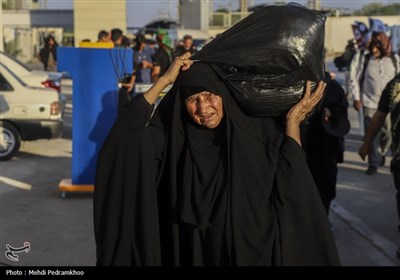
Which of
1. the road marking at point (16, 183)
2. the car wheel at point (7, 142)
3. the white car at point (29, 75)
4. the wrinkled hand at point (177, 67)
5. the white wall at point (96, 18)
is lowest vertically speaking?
the road marking at point (16, 183)

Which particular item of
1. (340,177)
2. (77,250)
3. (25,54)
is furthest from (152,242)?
(25,54)

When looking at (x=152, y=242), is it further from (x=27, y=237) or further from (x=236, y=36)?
(x=27, y=237)

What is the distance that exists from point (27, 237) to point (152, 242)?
149 inches

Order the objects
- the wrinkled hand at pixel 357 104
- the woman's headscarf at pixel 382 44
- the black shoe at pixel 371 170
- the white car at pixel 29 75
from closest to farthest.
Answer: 1. the woman's headscarf at pixel 382 44
2. the black shoe at pixel 371 170
3. the wrinkled hand at pixel 357 104
4. the white car at pixel 29 75

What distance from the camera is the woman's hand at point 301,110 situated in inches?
108

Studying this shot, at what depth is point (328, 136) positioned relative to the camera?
5.97m

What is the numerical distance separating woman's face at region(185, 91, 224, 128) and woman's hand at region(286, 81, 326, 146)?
0.30m

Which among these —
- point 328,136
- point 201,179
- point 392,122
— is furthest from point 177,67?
point 328,136

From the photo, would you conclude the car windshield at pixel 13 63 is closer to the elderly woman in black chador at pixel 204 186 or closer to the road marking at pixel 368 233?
the road marking at pixel 368 233

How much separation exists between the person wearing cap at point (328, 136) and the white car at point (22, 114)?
567cm

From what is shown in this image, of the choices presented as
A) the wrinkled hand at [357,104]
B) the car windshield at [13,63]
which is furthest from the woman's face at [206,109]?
the car windshield at [13,63]

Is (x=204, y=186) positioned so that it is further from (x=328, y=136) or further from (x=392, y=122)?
(x=328, y=136)

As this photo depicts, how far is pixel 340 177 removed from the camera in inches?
363

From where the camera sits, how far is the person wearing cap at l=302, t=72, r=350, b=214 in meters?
5.80
